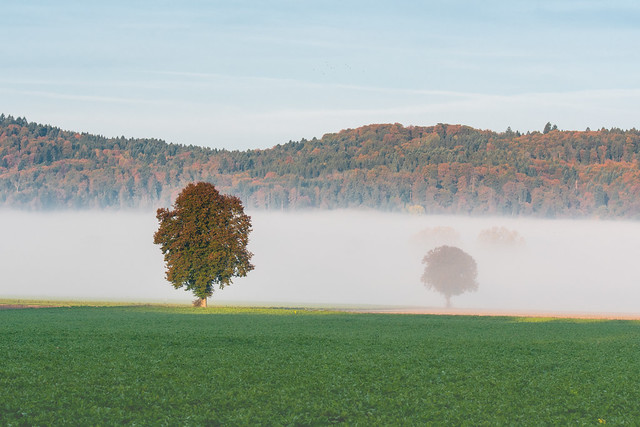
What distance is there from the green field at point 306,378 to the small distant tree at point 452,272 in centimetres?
10403

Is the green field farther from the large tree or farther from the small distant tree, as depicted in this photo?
the small distant tree

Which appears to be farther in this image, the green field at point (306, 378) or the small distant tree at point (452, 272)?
the small distant tree at point (452, 272)

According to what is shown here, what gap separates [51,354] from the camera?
42094 mm

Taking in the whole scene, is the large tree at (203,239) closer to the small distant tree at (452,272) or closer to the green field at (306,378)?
the green field at (306,378)

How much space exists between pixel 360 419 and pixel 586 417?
867 centimetres

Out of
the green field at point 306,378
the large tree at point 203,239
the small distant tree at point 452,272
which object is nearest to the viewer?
the green field at point 306,378

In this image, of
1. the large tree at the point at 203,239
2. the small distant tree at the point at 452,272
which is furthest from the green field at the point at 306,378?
the small distant tree at the point at 452,272

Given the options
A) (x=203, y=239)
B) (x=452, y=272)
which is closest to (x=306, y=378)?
(x=203, y=239)

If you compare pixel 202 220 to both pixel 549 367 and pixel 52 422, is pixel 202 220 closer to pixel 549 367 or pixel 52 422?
pixel 549 367

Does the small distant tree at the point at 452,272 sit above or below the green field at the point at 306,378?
above

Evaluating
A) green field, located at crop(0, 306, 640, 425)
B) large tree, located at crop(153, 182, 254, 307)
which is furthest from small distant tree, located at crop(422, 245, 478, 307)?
green field, located at crop(0, 306, 640, 425)

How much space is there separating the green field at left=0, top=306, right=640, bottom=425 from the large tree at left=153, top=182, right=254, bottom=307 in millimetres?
34939

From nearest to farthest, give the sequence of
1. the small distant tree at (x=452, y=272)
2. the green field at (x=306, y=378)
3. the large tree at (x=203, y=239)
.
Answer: the green field at (x=306, y=378)
the large tree at (x=203, y=239)
the small distant tree at (x=452, y=272)

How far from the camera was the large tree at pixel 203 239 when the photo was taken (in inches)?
3735
